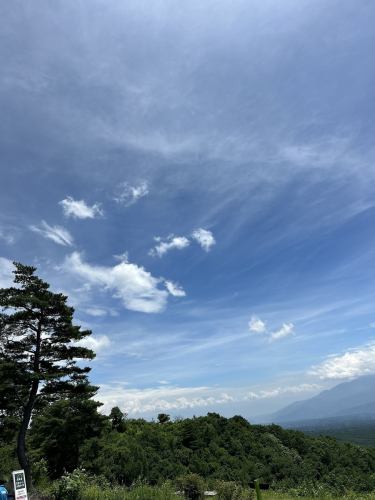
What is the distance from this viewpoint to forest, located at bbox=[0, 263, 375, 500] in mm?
14969

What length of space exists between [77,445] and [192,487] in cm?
1033

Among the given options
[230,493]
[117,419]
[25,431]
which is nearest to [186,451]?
[117,419]

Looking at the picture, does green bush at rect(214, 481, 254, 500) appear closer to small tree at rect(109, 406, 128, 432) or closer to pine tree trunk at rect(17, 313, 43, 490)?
pine tree trunk at rect(17, 313, 43, 490)

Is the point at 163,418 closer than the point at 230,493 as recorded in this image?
No

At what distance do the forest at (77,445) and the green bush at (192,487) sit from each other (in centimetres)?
3

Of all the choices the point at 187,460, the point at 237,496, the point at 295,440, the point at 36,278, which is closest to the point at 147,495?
the point at 237,496

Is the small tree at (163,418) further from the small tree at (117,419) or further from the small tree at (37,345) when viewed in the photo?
the small tree at (37,345)

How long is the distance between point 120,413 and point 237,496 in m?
25.2

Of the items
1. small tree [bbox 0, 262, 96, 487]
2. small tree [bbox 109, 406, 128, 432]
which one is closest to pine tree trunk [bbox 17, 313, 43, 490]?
small tree [bbox 0, 262, 96, 487]

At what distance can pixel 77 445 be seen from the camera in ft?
70.7

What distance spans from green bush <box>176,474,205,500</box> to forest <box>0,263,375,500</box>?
0.03m

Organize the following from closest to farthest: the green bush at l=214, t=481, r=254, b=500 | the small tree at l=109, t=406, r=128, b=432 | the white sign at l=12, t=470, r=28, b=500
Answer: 1. the white sign at l=12, t=470, r=28, b=500
2. the green bush at l=214, t=481, r=254, b=500
3. the small tree at l=109, t=406, r=128, b=432

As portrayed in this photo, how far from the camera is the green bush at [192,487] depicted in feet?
43.9

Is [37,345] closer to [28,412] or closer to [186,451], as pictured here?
[28,412]
